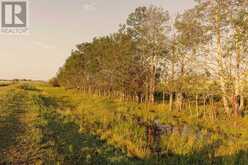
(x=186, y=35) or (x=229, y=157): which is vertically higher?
(x=186, y=35)

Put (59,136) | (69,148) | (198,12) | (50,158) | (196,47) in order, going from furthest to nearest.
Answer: (196,47) → (198,12) → (59,136) → (69,148) → (50,158)

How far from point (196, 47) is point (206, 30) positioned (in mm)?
2764

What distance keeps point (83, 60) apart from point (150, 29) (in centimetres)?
3393

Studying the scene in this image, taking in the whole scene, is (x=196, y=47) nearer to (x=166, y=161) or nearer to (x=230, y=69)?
(x=230, y=69)

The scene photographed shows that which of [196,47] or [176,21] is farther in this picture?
[176,21]

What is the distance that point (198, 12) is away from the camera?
1054 inches

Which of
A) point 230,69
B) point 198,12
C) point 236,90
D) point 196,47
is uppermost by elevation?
point 198,12

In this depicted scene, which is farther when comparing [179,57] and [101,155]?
[179,57]

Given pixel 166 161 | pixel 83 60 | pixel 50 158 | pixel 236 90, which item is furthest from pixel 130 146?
pixel 83 60

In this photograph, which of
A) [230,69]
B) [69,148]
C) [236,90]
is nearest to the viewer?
[69,148]

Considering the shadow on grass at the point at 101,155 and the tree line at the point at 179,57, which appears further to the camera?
the tree line at the point at 179,57

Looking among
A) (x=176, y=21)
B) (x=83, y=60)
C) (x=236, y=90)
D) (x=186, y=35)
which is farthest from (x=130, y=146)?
(x=83, y=60)

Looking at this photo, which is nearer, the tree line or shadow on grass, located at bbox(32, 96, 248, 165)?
shadow on grass, located at bbox(32, 96, 248, 165)

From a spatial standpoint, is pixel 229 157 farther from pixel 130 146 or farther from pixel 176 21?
pixel 176 21
